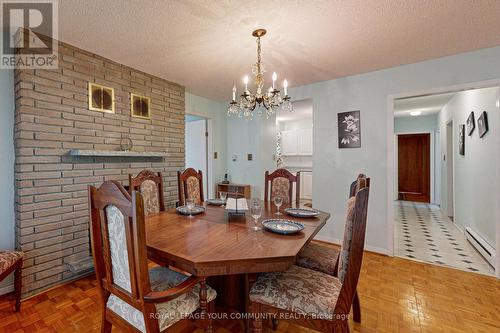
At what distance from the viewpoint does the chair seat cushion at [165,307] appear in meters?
1.06

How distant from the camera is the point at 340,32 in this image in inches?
79.0

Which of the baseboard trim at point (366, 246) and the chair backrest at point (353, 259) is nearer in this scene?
the chair backrest at point (353, 259)

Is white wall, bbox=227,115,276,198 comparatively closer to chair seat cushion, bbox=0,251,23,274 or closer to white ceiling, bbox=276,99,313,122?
white ceiling, bbox=276,99,313,122

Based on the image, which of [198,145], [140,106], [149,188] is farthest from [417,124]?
[149,188]

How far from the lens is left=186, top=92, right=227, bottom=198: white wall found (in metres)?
4.08

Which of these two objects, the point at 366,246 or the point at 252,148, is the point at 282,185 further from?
the point at 252,148

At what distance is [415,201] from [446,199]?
65.7 inches

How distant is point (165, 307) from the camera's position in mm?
1089

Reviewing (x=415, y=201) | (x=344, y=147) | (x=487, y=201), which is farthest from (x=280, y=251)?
(x=415, y=201)

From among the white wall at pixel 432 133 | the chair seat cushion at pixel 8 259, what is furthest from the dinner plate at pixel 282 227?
the white wall at pixel 432 133

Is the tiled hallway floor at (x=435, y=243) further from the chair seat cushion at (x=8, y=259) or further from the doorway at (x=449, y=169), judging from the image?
the chair seat cushion at (x=8, y=259)

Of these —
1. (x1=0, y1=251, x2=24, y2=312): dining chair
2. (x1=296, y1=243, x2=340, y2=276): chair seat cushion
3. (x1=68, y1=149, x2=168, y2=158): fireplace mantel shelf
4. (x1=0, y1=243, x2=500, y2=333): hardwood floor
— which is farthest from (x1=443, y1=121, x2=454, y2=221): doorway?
(x1=0, y1=251, x2=24, y2=312): dining chair

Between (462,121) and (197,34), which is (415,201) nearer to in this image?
(462,121)

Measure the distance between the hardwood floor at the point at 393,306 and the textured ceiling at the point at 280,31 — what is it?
222 cm
